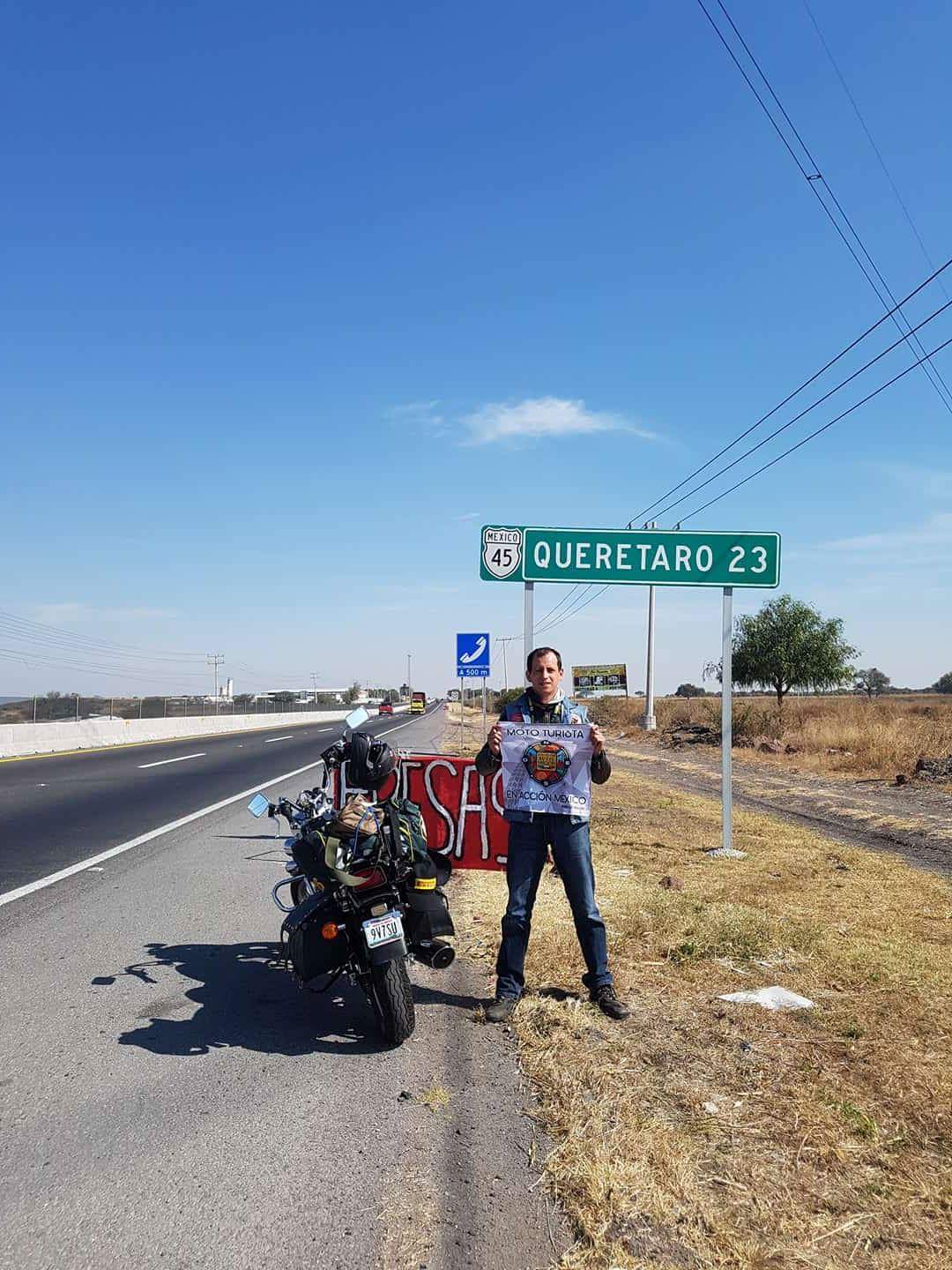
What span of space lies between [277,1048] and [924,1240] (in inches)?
119

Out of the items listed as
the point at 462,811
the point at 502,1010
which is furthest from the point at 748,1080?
the point at 462,811

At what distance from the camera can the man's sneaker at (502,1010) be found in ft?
17.8

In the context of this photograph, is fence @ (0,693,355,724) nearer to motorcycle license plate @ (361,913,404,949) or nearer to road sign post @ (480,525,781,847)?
road sign post @ (480,525,781,847)

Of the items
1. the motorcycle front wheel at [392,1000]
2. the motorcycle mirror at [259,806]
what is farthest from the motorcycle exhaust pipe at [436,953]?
the motorcycle mirror at [259,806]

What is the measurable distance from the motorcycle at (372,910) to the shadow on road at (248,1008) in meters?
0.28

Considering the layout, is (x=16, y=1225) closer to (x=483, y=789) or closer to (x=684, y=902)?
(x=483, y=789)

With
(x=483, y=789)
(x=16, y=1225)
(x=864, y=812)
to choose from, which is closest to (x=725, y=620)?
(x=483, y=789)

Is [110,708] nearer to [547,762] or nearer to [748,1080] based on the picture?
[547,762]

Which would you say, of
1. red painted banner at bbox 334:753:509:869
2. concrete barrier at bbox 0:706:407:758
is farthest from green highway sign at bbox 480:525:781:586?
concrete barrier at bbox 0:706:407:758

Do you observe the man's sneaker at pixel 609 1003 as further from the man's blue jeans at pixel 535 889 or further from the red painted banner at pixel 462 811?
the red painted banner at pixel 462 811

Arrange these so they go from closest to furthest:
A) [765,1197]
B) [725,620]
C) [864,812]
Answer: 1. [765,1197]
2. [725,620]
3. [864,812]

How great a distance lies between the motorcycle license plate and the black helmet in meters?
1.07

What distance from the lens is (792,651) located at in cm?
4631

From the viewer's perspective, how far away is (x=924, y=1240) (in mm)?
3221
